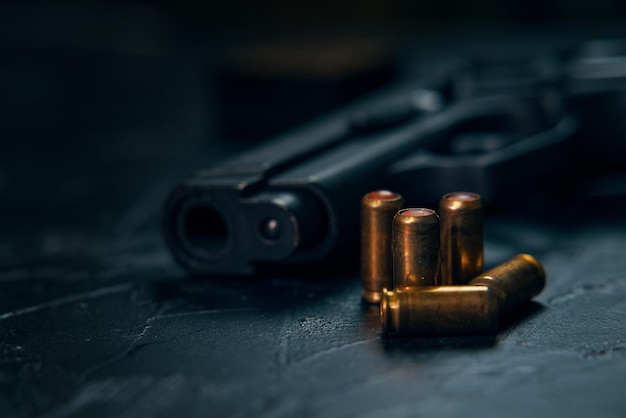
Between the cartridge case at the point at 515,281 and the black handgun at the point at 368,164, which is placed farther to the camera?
the black handgun at the point at 368,164

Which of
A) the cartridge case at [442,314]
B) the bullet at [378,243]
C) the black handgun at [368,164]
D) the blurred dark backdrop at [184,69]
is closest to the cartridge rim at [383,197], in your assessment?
the bullet at [378,243]

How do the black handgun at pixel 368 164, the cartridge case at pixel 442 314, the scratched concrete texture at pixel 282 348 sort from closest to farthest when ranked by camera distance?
the scratched concrete texture at pixel 282 348 → the cartridge case at pixel 442 314 → the black handgun at pixel 368 164

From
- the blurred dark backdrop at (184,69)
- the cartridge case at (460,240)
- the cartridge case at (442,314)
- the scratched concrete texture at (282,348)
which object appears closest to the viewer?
the scratched concrete texture at (282,348)

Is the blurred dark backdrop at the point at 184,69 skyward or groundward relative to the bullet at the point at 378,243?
skyward

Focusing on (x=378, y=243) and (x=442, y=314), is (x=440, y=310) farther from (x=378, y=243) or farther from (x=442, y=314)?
(x=378, y=243)

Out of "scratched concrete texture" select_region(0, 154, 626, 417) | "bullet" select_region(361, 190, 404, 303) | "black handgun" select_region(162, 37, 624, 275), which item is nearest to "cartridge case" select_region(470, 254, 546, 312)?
"scratched concrete texture" select_region(0, 154, 626, 417)

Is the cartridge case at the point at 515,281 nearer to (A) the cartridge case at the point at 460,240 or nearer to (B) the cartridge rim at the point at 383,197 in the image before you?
(A) the cartridge case at the point at 460,240
